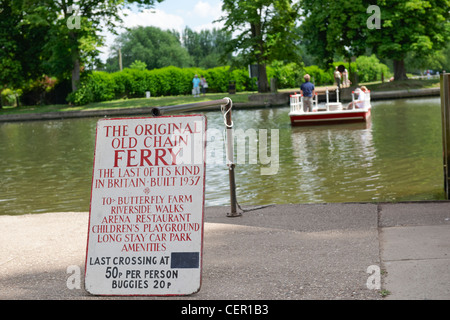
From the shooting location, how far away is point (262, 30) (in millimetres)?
48750

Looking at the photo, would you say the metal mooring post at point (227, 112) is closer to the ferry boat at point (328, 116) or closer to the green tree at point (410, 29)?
the ferry boat at point (328, 116)

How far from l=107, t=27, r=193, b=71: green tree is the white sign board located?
117 metres

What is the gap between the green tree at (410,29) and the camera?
152 feet

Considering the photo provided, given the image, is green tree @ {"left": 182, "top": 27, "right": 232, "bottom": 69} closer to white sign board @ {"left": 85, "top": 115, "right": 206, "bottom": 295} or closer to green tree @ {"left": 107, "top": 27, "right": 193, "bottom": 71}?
green tree @ {"left": 107, "top": 27, "right": 193, "bottom": 71}

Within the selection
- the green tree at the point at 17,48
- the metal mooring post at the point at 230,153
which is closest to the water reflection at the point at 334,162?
the metal mooring post at the point at 230,153

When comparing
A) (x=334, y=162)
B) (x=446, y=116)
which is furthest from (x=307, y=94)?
(x=446, y=116)

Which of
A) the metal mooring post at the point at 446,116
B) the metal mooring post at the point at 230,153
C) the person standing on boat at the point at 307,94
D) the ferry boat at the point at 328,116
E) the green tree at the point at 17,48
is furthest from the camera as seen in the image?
the green tree at the point at 17,48

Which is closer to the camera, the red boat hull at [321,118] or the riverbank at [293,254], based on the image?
the riverbank at [293,254]

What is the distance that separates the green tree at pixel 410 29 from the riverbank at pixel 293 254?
133 feet

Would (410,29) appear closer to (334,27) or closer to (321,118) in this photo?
Answer: (334,27)

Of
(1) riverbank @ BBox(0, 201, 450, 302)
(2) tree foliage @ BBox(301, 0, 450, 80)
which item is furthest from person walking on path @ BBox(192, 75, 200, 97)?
(1) riverbank @ BBox(0, 201, 450, 302)

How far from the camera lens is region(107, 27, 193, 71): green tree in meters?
124

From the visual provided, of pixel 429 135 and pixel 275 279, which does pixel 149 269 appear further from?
pixel 429 135

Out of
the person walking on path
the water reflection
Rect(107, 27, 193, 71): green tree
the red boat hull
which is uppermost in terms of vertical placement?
Rect(107, 27, 193, 71): green tree
